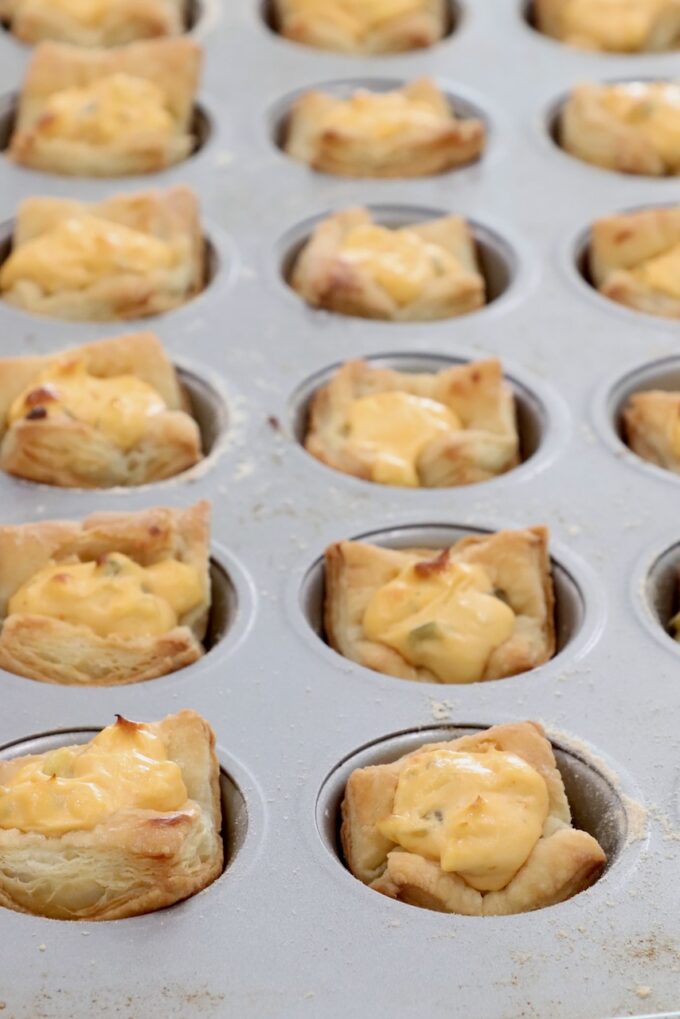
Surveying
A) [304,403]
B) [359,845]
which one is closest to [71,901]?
[359,845]

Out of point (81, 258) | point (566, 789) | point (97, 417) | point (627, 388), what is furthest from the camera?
point (81, 258)

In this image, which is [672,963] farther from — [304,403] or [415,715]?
[304,403]

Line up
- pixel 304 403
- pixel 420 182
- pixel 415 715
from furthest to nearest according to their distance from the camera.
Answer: pixel 420 182 → pixel 304 403 → pixel 415 715

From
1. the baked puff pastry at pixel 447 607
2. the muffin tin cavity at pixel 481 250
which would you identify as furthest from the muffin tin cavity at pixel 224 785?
the muffin tin cavity at pixel 481 250

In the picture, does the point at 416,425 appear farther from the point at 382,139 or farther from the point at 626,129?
the point at 626,129

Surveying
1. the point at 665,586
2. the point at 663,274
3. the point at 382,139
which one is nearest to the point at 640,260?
the point at 663,274

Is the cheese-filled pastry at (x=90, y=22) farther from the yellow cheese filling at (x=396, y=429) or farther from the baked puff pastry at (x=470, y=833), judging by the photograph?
the baked puff pastry at (x=470, y=833)
